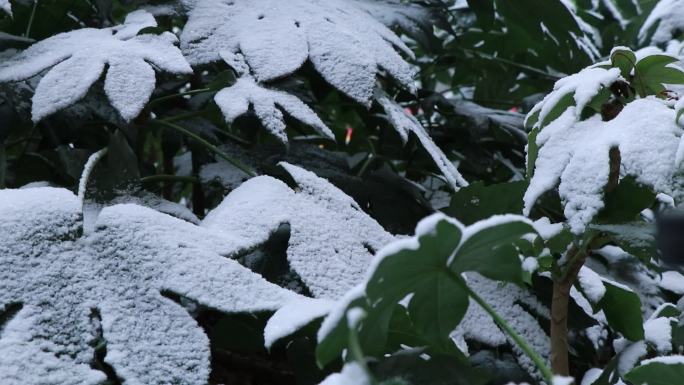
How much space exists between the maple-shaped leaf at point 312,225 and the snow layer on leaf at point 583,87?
5.8 inches

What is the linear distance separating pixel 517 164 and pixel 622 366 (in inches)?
18.6

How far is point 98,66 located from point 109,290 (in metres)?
0.23

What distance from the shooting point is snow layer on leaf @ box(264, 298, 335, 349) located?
356mm

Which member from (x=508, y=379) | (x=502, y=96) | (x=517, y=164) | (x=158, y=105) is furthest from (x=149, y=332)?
(x=502, y=96)

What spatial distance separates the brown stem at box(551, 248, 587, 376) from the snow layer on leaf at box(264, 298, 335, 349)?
152 mm

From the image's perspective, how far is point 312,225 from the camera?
53cm

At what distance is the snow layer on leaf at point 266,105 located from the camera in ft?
1.99

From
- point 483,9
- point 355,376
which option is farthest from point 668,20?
point 355,376

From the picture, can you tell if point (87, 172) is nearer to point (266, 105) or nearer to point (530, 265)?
point (266, 105)

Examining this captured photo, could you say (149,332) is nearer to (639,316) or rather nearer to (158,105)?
(639,316)

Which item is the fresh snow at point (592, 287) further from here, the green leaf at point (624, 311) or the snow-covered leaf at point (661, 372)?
the snow-covered leaf at point (661, 372)

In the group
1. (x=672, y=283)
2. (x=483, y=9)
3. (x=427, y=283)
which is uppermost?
(x=427, y=283)

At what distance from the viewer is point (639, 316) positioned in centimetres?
53

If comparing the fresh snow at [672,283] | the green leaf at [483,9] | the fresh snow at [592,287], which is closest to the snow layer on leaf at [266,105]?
the fresh snow at [592,287]
